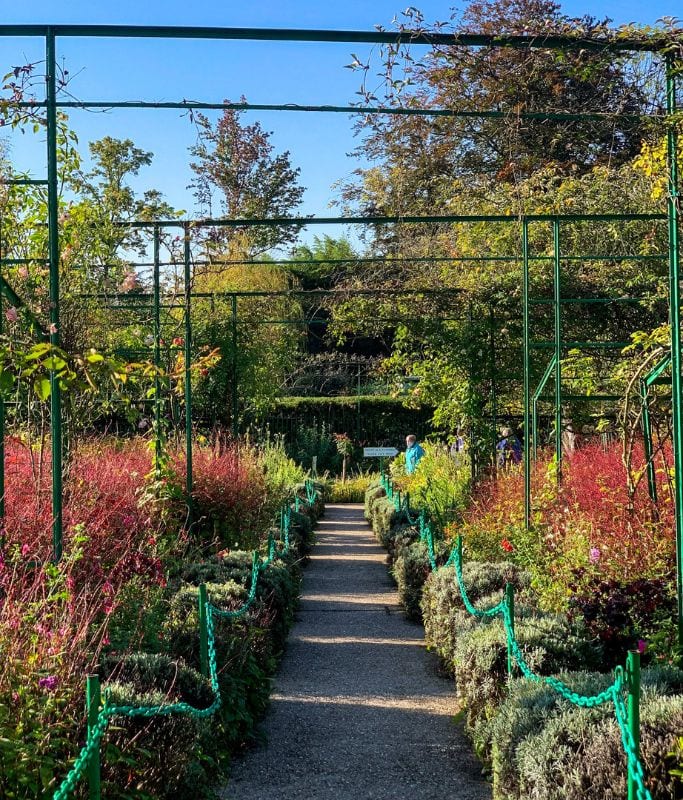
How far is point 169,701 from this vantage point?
353 centimetres

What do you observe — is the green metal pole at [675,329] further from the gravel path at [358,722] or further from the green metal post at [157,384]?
the green metal post at [157,384]

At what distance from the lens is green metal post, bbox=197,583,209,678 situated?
4.30 metres

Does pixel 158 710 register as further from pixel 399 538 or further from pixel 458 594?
pixel 399 538

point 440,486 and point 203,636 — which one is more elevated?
point 440,486

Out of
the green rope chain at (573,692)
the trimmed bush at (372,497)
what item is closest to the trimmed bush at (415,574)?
the green rope chain at (573,692)

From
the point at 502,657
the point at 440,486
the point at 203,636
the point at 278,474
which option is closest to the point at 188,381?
the point at 440,486

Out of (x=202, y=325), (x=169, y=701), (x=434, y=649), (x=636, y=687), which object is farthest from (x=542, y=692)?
(x=202, y=325)

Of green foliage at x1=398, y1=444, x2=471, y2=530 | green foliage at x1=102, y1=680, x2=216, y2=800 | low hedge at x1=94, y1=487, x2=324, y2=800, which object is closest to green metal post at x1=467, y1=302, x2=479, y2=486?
green foliage at x1=398, y1=444, x2=471, y2=530

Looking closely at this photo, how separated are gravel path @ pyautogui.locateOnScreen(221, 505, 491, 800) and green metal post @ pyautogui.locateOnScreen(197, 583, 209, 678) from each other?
524mm

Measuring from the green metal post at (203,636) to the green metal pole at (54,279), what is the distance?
37.7 inches

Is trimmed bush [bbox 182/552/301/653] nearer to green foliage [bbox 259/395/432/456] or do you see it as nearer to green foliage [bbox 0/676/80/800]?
green foliage [bbox 0/676/80/800]

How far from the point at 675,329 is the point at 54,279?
3.30m

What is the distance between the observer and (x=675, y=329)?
181 inches

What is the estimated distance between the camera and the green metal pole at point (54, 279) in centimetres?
486
